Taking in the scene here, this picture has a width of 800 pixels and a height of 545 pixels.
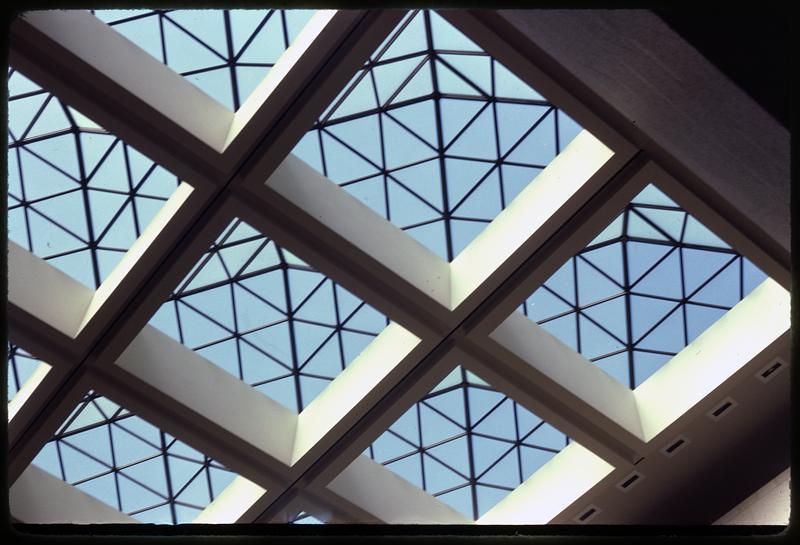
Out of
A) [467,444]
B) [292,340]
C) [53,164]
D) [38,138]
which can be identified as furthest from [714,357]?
[38,138]

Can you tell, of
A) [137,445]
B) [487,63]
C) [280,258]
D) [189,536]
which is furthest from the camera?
[137,445]

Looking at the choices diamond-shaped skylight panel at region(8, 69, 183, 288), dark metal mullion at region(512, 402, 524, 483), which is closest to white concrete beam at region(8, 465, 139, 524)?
diamond-shaped skylight panel at region(8, 69, 183, 288)

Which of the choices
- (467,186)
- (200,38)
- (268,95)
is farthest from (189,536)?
(467,186)

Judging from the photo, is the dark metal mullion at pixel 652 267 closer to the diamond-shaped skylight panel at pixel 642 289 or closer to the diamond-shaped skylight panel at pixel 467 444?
the diamond-shaped skylight panel at pixel 642 289

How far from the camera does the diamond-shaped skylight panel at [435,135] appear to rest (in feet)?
70.3

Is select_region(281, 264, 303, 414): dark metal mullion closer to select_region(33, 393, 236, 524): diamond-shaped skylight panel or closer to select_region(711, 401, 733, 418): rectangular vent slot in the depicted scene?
select_region(33, 393, 236, 524): diamond-shaped skylight panel

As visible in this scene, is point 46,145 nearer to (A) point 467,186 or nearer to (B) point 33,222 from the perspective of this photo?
(B) point 33,222

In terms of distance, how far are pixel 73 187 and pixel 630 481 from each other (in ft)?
53.6

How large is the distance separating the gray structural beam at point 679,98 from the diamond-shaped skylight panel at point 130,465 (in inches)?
733

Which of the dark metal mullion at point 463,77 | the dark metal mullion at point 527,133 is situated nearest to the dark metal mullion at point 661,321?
the dark metal mullion at point 527,133

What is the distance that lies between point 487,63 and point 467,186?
10.9ft

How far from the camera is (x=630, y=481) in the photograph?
2658 cm

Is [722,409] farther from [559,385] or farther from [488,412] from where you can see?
[488,412]

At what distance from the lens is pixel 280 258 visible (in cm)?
2511
